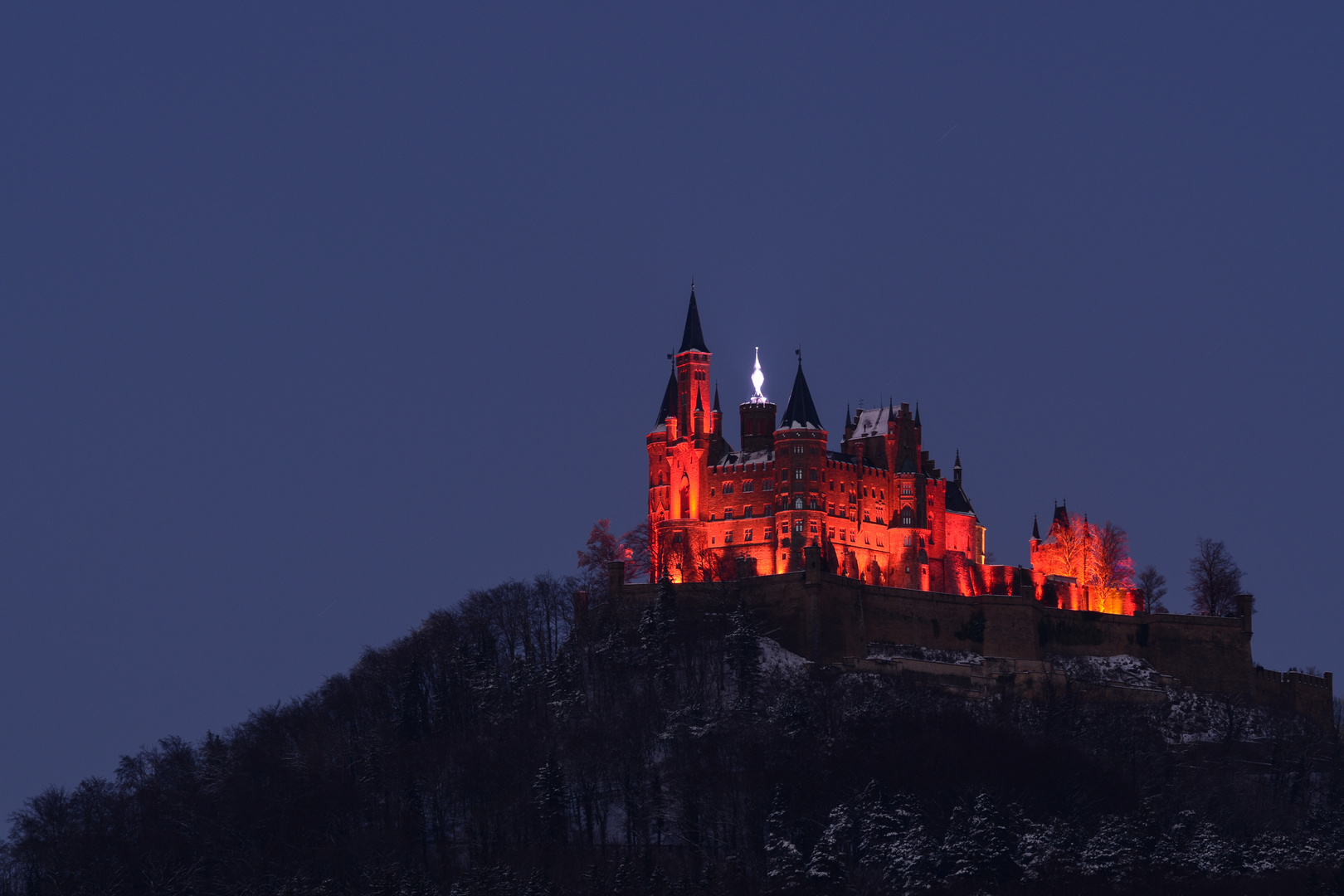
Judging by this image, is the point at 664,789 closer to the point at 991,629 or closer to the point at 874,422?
the point at 991,629

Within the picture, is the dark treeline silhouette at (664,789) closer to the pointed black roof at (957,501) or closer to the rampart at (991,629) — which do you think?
the rampart at (991,629)

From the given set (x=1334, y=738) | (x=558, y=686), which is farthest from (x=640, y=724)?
(x=1334, y=738)

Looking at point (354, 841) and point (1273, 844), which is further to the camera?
point (354, 841)

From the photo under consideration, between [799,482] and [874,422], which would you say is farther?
[874,422]

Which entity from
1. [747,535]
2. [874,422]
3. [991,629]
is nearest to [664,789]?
[991,629]

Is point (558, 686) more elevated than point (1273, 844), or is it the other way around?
point (558, 686)

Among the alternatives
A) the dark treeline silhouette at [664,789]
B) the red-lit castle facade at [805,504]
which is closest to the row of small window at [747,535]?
the red-lit castle facade at [805,504]

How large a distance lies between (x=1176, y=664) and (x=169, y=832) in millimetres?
50993

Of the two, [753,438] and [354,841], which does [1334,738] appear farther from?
[354,841]

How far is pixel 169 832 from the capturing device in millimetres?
125625

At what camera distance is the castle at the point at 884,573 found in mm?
133625

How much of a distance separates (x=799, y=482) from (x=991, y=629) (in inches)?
546

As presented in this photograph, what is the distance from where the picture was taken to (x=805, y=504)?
Answer: 465 feet

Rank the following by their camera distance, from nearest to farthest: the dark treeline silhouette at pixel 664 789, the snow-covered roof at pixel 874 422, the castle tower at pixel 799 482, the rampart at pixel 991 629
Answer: the dark treeline silhouette at pixel 664 789 < the rampart at pixel 991 629 < the castle tower at pixel 799 482 < the snow-covered roof at pixel 874 422
